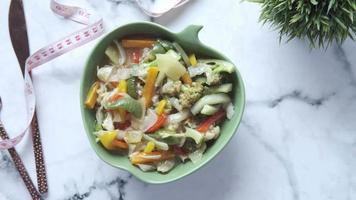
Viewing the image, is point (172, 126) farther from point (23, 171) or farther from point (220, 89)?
point (23, 171)

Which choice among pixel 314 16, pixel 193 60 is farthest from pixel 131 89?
pixel 314 16

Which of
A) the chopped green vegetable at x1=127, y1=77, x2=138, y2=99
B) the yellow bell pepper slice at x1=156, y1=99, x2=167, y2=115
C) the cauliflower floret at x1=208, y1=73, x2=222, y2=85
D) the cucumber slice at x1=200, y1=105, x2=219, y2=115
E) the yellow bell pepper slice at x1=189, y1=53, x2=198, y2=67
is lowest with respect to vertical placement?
the yellow bell pepper slice at x1=156, y1=99, x2=167, y2=115

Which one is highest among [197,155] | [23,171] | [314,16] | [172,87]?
[314,16]

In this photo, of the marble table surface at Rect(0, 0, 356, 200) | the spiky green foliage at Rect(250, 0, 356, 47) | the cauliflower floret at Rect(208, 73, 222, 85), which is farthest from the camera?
the marble table surface at Rect(0, 0, 356, 200)

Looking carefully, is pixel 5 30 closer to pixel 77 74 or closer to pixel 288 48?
pixel 77 74

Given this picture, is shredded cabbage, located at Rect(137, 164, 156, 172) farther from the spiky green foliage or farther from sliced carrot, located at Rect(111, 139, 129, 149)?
the spiky green foliage

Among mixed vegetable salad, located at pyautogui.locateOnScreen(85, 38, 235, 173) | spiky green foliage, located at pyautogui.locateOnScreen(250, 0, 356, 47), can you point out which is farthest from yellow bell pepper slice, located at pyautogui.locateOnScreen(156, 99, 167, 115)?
spiky green foliage, located at pyautogui.locateOnScreen(250, 0, 356, 47)

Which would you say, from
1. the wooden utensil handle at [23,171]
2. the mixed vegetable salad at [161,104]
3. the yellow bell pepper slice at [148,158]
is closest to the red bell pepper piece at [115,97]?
the mixed vegetable salad at [161,104]
